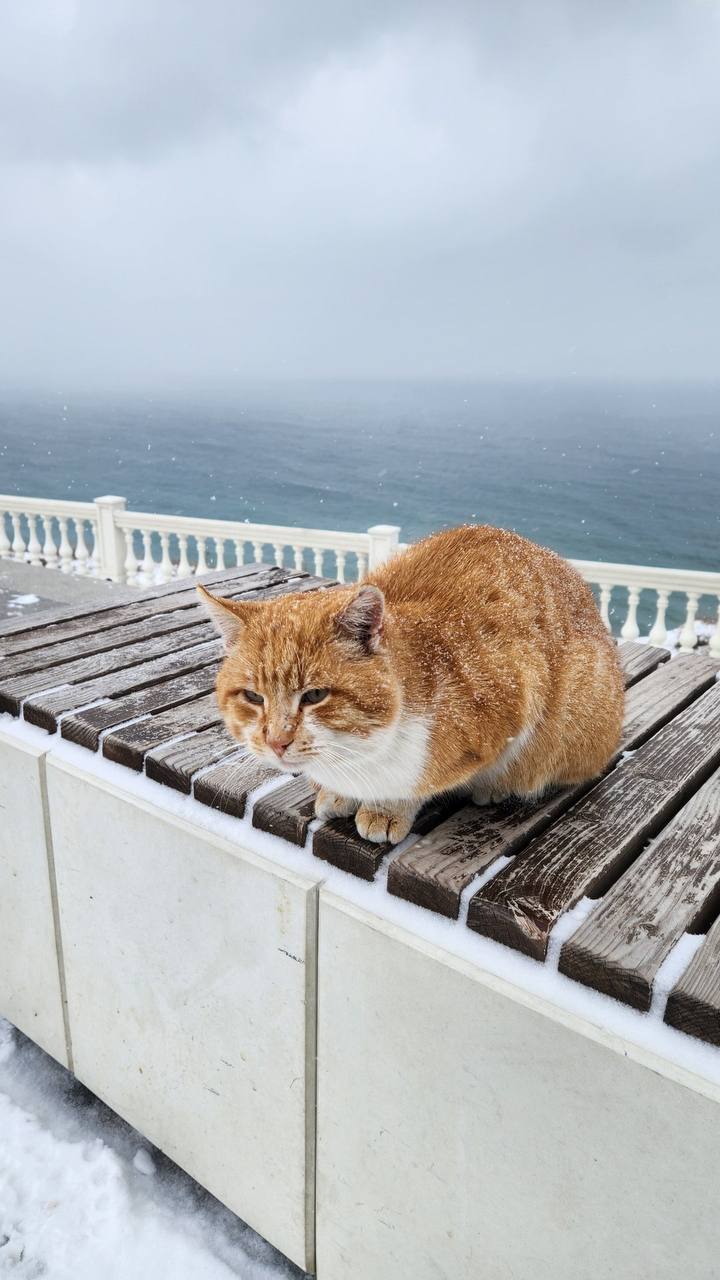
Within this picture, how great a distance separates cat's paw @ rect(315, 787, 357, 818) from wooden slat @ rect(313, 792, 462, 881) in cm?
1

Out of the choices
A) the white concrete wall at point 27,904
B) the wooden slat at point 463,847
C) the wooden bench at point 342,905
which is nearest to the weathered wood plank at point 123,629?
the wooden bench at point 342,905

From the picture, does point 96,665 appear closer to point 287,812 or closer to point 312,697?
point 287,812

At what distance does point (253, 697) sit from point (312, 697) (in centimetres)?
13

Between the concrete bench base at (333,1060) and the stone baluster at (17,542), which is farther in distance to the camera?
the stone baluster at (17,542)

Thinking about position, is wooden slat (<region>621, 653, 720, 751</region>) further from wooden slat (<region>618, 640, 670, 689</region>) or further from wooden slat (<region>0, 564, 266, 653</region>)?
wooden slat (<region>0, 564, 266, 653</region>)

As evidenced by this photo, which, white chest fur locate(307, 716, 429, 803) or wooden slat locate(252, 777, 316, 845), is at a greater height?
white chest fur locate(307, 716, 429, 803)

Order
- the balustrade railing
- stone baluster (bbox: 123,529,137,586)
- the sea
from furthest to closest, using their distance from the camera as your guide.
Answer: the sea → stone baluster (bbox: 123,529,137,586) → the balustrade railing

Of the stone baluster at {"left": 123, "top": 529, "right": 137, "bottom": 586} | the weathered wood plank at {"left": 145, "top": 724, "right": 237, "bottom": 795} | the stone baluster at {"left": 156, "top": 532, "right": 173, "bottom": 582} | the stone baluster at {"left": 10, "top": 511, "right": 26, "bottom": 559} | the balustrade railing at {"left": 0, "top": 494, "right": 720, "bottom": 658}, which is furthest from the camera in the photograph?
the stone baluster at {"left": 10, "top": 511, "right": 26, "bottom": 559}

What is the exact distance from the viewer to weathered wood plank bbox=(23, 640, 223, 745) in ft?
6.56

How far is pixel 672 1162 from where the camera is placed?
1065 millimetres

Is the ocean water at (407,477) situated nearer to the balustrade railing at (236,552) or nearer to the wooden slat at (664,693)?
the balustrade railing at (236,552)

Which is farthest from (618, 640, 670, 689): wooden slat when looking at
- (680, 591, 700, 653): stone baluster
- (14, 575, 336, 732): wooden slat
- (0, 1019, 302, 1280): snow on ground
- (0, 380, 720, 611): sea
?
(0, 380, 720, 611): sea

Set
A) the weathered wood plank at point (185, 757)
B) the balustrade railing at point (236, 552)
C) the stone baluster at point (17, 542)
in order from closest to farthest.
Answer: the weathered wood plank at point (185, 757) → the balustrade railing at point (236, 552) → the stone baluster at point (17, 542)

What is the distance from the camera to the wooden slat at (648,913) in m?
1.11
